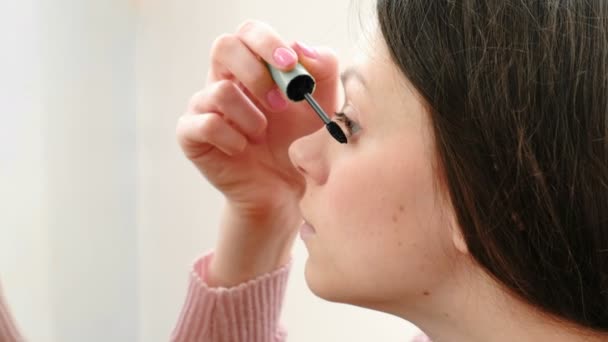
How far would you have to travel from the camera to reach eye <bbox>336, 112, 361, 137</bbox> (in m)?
0.58

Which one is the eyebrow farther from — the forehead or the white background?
the white background

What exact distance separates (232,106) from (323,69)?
107 millimetres

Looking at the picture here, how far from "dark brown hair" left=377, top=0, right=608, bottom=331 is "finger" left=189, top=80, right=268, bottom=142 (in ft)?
0.80

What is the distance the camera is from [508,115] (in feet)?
1.56

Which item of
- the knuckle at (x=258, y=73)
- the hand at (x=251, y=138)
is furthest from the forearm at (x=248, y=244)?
the knuckle at (x=258, y=73)

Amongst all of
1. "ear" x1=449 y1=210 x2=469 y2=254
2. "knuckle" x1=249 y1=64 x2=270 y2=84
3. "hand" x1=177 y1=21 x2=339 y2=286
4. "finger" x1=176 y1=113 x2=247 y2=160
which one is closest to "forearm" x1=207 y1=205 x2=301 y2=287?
"hand" x1=177 y1=21 x2=339 y2=286

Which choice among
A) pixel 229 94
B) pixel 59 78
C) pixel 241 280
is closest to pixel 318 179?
pixel 229 94

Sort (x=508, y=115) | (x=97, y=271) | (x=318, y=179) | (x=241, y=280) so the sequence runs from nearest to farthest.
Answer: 1. (x=508, y=115)
2. (x=318, y=179)
3. (x=241, y=280)
4. (x=97, y=271)

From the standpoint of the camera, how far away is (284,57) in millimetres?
620

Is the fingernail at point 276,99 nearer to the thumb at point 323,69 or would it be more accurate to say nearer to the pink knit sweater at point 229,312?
the thumb at point 323,69

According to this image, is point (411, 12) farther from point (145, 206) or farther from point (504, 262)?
point (145, 206)

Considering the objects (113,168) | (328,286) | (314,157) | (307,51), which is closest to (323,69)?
(307,51)

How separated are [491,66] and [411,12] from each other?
84 millimetres

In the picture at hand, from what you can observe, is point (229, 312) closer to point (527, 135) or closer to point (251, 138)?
point (251, 138)
